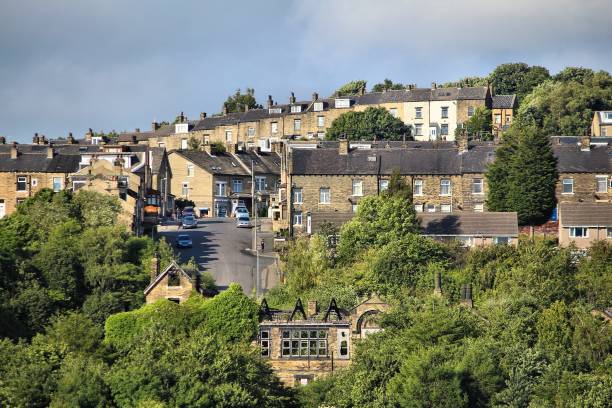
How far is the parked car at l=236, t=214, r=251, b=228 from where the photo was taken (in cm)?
8188

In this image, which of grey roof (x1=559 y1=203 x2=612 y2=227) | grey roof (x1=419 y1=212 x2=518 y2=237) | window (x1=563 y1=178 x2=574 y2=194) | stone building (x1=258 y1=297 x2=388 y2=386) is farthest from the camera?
window (x1=563 y1=178 x2=574 y2=194)

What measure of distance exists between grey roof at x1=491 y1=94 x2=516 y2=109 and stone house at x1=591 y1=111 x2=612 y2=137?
8.64m

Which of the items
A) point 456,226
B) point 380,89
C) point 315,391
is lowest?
point 315,391

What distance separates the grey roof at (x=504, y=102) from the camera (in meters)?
113

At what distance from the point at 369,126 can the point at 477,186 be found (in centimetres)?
2914

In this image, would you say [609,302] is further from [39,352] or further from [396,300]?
[39,352]

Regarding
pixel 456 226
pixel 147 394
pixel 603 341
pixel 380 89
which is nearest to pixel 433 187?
pixel 456 226

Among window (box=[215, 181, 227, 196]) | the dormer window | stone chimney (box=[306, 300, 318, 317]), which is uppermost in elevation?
the dormer window

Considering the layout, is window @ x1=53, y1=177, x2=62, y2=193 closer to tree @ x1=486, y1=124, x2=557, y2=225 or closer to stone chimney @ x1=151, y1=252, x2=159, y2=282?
stone chimney @ x1=151, y1=252, x2=159, y2=282

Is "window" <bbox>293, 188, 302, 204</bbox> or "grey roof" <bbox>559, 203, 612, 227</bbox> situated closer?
"grey roof" <bbox>559, 203, 612, 227</bbox>

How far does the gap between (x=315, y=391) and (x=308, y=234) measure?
2102 centimetres

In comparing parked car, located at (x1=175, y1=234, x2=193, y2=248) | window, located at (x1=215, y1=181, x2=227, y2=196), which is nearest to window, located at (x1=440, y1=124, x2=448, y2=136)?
window, located at (x1=215, y1=181, x2=227, y2=196)

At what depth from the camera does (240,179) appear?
96.2m

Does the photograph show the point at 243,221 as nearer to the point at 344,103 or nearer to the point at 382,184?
the point at 382,184
